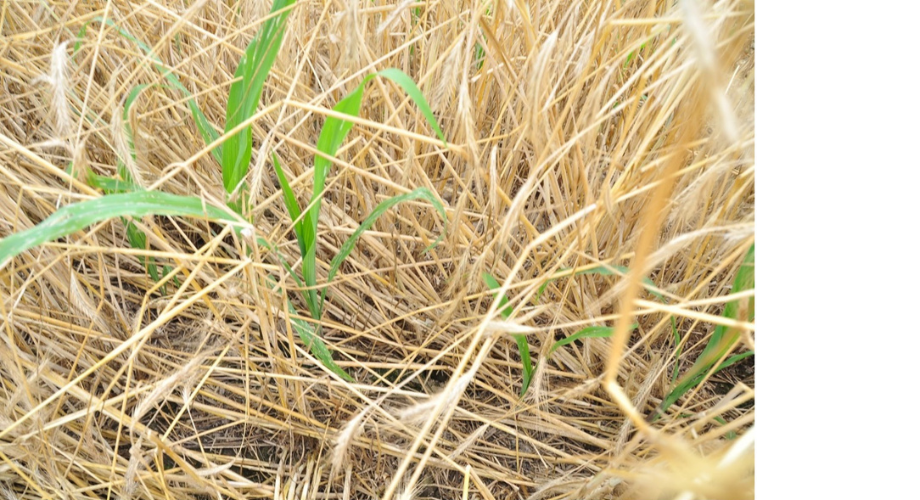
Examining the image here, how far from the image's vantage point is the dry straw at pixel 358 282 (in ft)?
1.68

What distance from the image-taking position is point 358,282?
689 millimetres

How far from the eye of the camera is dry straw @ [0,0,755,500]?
1.68 feet

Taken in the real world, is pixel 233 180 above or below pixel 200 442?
above

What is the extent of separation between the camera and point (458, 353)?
64 centimetres
